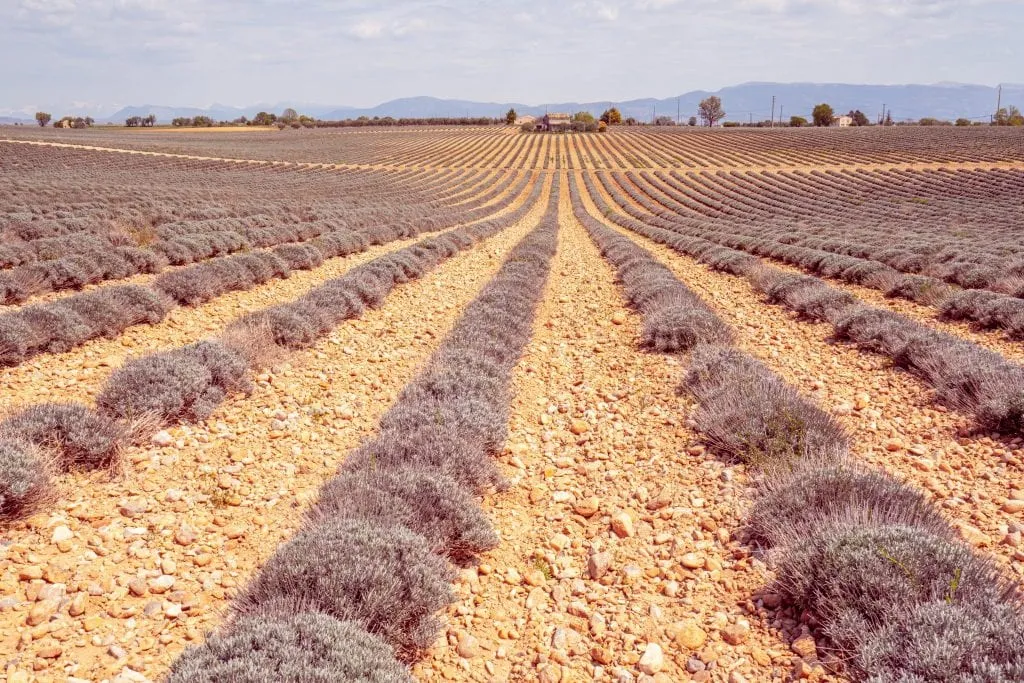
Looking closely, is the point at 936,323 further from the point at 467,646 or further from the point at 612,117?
the point at 612,117

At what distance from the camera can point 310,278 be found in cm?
1233

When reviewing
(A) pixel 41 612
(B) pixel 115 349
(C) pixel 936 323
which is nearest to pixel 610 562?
(A) pixel 41 612

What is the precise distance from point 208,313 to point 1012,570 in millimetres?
9903

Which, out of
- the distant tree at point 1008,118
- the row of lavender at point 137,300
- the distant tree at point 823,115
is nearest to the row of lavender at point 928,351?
the row of lavender at point 137,300

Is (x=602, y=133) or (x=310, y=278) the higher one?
(x=602, y=133)

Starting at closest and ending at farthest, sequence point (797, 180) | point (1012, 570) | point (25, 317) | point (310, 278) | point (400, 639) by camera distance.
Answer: point (400, 639), point (1012, 570), point (25, 317), point (310, 278), point (797, 180)

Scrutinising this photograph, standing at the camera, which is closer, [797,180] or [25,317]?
[25,317]

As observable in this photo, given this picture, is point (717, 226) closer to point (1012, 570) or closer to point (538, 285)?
point (538, 285)

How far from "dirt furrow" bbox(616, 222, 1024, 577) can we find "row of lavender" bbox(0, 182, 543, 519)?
6071mm

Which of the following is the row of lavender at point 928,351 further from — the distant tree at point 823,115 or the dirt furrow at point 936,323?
the distant tree at point 823,115

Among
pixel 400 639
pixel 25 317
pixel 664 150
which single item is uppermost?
pixel 664 150

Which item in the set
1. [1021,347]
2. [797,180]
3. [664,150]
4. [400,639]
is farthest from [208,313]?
[664,150]

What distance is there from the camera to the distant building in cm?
12929

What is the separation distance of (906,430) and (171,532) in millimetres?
6219
